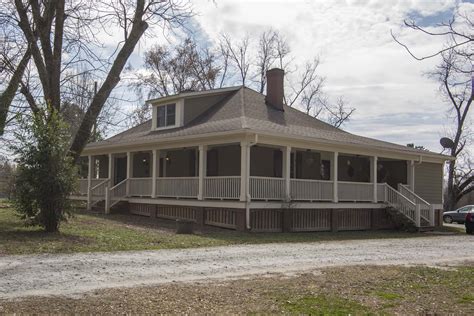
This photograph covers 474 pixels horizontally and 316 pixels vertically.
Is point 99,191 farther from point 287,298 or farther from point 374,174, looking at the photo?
point 287,298

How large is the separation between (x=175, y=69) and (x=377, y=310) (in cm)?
4179

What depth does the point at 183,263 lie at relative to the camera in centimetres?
1091

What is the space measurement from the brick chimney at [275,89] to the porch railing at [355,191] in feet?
18.4

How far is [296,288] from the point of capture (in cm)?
829

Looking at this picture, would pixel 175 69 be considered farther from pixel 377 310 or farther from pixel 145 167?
pixel 377 310

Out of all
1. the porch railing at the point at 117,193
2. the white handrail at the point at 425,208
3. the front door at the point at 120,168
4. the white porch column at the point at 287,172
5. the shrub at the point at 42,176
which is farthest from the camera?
the front door at the point at 120,168

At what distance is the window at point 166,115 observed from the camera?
993 inches

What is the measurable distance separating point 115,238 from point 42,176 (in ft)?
8.52

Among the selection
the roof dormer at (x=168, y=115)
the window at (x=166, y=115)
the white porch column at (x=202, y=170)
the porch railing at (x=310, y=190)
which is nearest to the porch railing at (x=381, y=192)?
the porch railing at (x=310, y=190)

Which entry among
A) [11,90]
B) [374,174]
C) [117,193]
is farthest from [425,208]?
[11,90]

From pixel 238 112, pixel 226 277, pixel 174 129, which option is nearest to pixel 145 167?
pixel 174 129

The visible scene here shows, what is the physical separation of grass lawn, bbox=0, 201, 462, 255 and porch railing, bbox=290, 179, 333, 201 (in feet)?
6.02

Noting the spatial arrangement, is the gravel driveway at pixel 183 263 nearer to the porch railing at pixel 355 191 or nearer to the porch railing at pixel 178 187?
the porch railing at pixel 355 191

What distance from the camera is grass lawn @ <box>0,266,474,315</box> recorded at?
6.73 m
